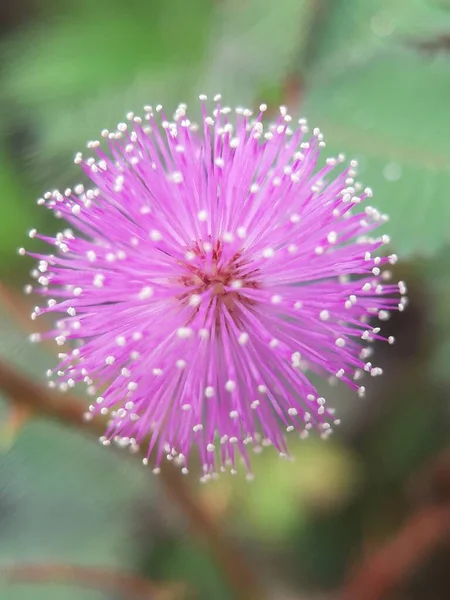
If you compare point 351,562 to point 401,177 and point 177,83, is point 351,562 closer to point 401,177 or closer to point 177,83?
point 401,177

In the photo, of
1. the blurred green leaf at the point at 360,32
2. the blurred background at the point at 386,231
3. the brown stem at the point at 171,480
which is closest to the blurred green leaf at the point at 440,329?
the blurred background at the point at 386,231

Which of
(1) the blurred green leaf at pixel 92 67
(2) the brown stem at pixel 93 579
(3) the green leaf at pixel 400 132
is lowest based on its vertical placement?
(2) the brown stem at pixel 93 579

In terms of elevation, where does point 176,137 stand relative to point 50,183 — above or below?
below

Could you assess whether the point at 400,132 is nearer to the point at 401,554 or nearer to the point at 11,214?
the point at 401,554

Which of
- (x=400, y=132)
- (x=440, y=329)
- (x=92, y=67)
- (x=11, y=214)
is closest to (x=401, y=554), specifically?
(x=440, y=329)

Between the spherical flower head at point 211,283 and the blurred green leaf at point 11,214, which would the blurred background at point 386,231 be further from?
the spherical flower head at point 211,283

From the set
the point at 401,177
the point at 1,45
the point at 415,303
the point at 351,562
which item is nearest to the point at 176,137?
the point at 401,177
